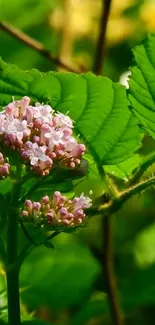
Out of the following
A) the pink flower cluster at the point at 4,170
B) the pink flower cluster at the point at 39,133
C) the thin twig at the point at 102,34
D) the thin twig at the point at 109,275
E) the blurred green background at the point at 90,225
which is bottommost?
the blurred green background at the point at 90,225

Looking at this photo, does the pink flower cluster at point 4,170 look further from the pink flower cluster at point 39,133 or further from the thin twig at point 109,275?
the thin twig at point 109,275

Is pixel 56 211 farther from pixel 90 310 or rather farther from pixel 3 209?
pixel 90 310

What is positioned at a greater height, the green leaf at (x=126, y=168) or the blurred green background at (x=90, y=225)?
the green leaf at (x=126, y=168)

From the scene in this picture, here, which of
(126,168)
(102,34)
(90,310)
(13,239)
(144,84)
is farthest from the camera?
(90,310)

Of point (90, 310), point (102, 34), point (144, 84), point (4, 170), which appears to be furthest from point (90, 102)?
point (90, 310)

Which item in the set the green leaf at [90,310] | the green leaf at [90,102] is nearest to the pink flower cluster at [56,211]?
the green leaf at [90,102]

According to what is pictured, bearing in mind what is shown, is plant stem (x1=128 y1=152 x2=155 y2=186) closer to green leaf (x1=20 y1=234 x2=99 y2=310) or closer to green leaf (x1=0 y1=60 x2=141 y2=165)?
green leaf (x1=0 y1=60 x2=141 y2=165)
